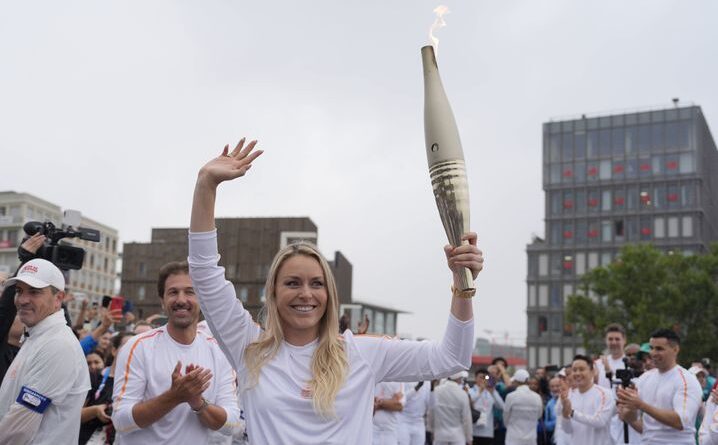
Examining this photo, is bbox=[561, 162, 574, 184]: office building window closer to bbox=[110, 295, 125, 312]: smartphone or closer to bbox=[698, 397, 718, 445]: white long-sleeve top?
bbox=[698, 397, 718, 445]: white long-sleeve top

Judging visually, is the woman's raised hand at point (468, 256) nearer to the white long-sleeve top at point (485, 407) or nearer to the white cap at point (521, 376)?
the white cap at point (521, 376)

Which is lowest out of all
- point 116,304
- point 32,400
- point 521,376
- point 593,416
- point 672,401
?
point 593,416

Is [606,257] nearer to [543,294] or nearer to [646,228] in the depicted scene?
[646,228]

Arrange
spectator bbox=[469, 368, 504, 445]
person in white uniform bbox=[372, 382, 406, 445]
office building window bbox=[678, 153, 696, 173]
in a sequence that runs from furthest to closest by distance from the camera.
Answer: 1. office building window bbox=[678, 153, 696, 173]
2. spectator bbox=[469, 368, 504, 445]
3. person in white uniform bbox=[372, 382, 406, 445]

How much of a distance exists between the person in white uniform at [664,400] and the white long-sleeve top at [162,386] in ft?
15.7

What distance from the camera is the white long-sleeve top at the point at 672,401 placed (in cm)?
794

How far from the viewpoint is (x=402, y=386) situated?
11.5 m

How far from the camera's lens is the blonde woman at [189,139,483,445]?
3.08m

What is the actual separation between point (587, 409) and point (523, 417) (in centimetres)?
425

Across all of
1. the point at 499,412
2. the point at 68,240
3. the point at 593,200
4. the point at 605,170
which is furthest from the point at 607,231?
the point at 499,412

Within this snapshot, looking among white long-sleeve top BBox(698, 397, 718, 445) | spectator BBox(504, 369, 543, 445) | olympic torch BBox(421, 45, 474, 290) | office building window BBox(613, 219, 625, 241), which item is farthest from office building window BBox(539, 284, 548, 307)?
olympic torch BBox(421, 45, 474, 290)

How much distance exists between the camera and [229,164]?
3.13m

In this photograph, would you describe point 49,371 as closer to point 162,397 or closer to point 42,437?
point 42,437

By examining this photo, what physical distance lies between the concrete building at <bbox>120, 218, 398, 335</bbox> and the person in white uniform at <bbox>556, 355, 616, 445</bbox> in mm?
68151
